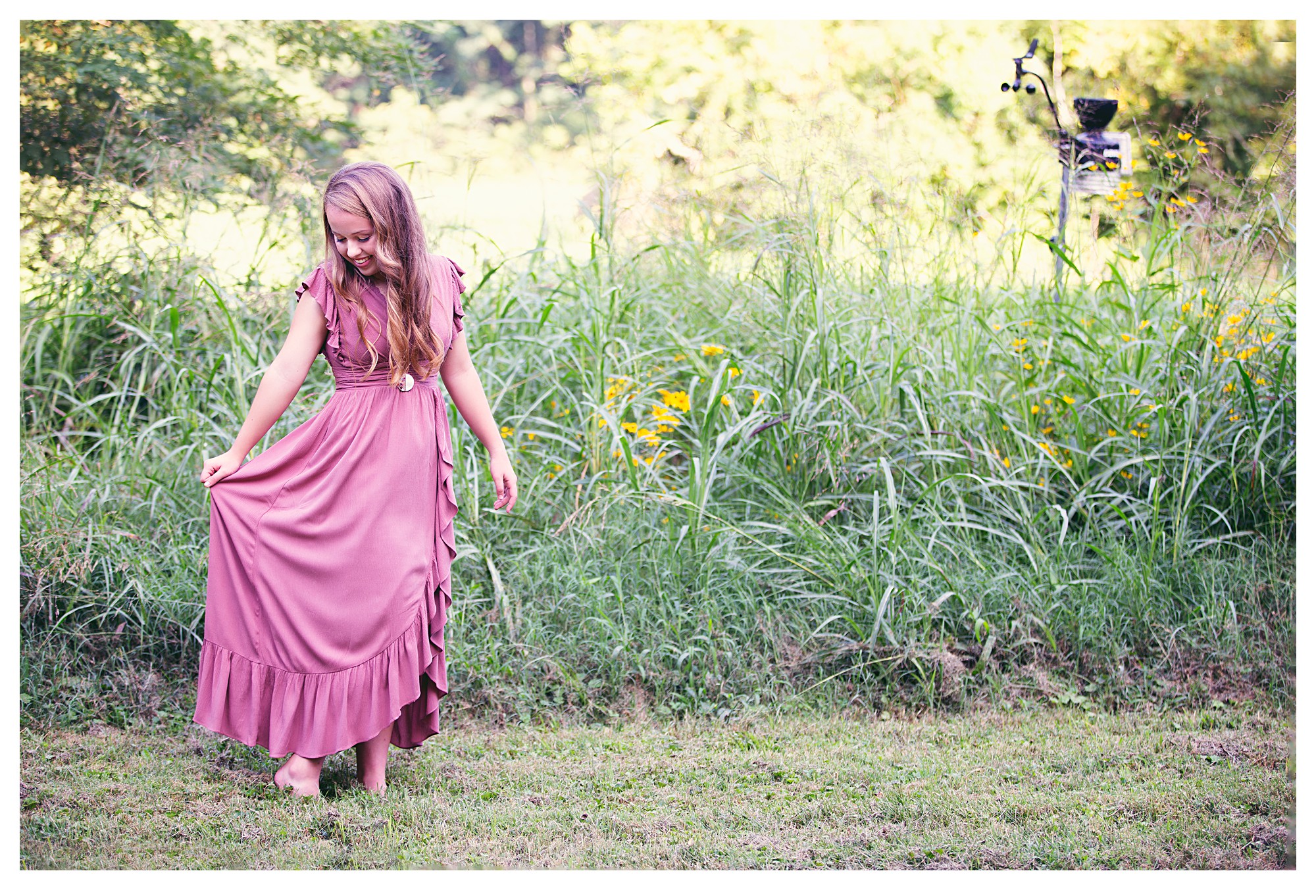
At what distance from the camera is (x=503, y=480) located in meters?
2.74

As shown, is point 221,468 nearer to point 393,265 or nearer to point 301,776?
point 393,265

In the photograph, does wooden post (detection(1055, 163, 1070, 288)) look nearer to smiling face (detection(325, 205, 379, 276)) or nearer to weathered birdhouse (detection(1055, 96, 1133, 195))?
weathered birdhouse (detection(1055, 96, 1133, 195))

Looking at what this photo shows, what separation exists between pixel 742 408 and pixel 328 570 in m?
1.94

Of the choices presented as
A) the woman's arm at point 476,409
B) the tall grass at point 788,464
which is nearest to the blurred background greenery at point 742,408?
the tall grass at point 788,464

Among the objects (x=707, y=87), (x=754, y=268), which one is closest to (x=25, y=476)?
(x=754, y=268)

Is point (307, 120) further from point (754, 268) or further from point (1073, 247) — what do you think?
point (1073, 247)

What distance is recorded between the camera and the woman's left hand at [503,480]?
8.99 ft

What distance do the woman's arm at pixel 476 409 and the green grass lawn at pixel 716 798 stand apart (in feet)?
2.54

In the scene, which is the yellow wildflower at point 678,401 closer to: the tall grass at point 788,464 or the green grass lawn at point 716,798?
the tall grass at point 788,464

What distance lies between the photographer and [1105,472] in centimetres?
369

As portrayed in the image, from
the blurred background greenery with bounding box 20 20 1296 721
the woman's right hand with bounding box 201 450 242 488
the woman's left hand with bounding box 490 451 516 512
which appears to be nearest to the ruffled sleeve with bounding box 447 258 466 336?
the woman's left hand with bounding box 490 451 516 512

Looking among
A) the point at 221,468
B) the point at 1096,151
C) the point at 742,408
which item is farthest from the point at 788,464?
the point at 1096,151

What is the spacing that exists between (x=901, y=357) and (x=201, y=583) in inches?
101

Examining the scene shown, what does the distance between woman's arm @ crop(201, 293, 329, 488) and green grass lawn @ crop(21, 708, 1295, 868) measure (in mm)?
856
